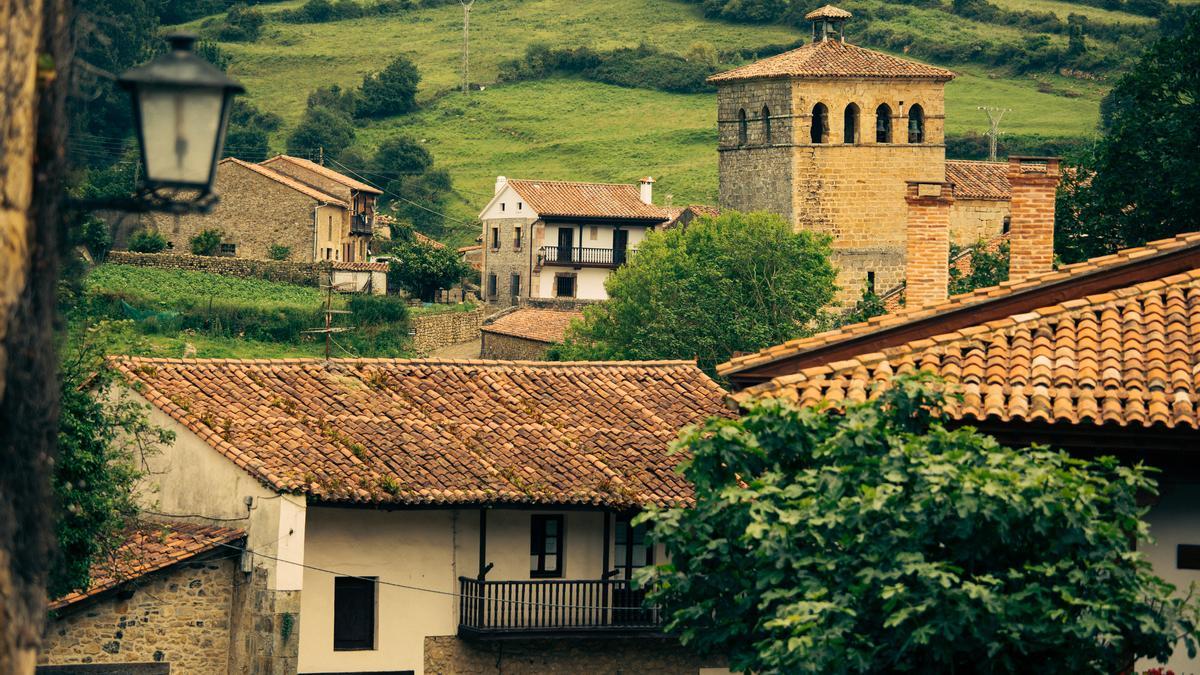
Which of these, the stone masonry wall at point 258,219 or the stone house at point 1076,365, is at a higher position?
the stone house at point 1076,365

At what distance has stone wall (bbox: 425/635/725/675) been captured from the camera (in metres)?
24.1

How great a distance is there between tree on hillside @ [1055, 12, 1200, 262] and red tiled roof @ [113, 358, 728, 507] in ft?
34.7

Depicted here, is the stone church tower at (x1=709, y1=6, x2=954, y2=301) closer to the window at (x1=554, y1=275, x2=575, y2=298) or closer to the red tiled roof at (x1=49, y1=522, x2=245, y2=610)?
the window at (x1=554, y1=275, x2=575, y2=298)

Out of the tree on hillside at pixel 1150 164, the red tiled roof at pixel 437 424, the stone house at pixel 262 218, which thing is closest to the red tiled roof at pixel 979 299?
the red tiled roof at pixel 437 424

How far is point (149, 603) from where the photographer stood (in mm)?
22328

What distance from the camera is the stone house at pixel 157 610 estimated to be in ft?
71.2

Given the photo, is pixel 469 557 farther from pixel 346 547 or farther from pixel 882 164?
pixel 882 164

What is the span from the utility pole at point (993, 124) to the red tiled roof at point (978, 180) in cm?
2608

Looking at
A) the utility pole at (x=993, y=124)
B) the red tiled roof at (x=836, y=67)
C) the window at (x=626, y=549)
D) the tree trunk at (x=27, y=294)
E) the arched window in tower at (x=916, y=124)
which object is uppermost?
the tree trunk at (x=27, y=294)

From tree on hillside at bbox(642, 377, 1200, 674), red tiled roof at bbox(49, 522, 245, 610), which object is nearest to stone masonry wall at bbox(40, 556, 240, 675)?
Answer: red tiled roof at bbox(49, 522, 245, 610)

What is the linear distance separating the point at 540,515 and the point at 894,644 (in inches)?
516

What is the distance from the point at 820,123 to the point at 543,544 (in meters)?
39.3

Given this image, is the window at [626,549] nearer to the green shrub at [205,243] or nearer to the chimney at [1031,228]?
the chimney at [1031,228]

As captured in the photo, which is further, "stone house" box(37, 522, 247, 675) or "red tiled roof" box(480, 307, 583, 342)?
"red tiled roof" box(480, 307, 583, 342)
